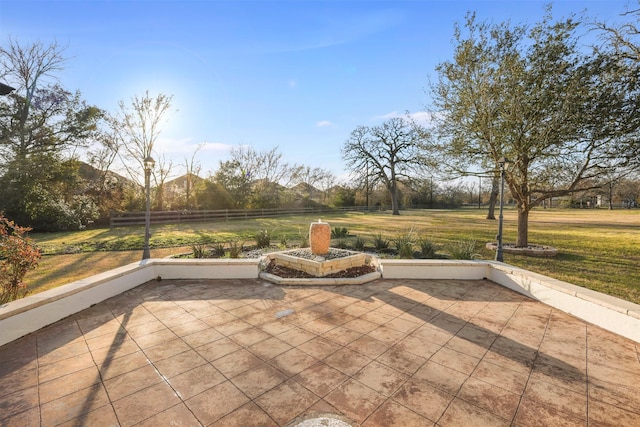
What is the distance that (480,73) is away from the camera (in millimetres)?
8469

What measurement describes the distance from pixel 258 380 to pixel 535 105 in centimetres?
946

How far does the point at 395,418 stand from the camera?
2061mm

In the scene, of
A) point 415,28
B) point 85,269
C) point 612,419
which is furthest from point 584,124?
point 85,269

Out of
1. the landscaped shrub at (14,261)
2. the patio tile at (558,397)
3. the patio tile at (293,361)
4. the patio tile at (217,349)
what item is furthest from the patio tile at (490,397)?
the landscaped shrub at (14,261)

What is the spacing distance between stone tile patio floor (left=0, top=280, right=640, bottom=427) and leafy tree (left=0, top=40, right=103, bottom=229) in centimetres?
1604

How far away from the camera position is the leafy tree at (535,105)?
680 centimetres

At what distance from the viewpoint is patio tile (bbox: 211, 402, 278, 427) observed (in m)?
1.99

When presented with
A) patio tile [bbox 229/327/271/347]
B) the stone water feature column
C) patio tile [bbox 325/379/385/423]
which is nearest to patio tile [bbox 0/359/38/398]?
patio tile [bbox 229/327/271/347]

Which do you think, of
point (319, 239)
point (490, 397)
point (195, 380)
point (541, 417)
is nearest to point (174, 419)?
point (195, 380)

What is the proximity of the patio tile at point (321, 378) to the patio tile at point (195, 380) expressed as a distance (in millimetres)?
764

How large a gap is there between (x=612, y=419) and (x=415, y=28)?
763 centimetres

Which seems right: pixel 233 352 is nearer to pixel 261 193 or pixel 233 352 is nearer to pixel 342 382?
pixel 342 382

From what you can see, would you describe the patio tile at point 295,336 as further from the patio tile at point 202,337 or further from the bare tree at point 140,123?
the bare tree at point 140,123

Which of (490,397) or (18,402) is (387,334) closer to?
(490,397)
